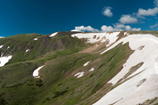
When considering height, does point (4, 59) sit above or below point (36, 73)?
above

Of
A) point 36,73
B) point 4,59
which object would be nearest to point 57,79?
point 36,73

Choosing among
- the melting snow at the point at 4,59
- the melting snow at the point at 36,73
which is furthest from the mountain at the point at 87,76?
the melting snow at the point at 4,59

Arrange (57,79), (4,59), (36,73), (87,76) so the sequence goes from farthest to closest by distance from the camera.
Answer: (4,59), (36,73), (57,79), (87,76)

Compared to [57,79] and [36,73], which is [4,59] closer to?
[36,73]

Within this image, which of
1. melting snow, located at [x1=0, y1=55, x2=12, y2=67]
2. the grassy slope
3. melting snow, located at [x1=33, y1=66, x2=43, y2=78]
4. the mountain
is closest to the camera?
the mountain

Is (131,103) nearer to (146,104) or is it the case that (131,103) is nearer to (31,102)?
(146,104)

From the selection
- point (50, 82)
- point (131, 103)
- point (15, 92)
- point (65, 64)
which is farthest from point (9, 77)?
point (131, 103)

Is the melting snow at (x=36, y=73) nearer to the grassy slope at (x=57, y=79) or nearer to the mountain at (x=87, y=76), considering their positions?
the mountain at (x=87, y=76)

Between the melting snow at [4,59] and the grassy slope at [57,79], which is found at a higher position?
the melting snow at [4,59]

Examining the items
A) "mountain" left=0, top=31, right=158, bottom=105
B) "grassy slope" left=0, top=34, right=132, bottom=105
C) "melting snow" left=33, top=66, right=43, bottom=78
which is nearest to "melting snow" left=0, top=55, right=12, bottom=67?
"mountain" left=0, top=31, right=158, bottom=105

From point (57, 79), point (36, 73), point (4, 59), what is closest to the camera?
point (57, 79)

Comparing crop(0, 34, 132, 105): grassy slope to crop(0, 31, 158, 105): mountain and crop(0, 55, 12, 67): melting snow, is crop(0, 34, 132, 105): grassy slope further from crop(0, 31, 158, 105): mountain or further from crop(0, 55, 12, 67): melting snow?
crop(0, 55, 12, 67): melting snow

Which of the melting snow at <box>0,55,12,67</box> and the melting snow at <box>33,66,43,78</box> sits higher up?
the melting snow at <box>0,55,12,67</box>

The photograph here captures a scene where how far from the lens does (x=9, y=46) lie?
192875 millimetres
